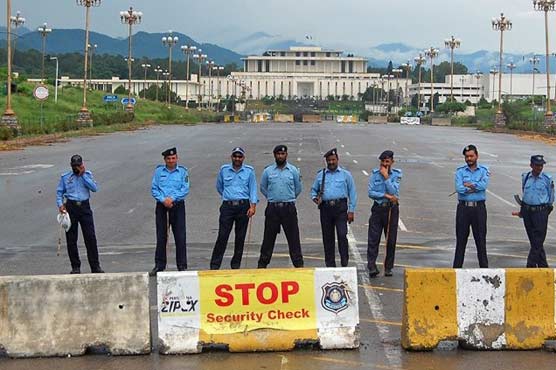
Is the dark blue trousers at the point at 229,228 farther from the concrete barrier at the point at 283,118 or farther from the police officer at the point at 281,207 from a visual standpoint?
the concrete barrier at the point at 283,118

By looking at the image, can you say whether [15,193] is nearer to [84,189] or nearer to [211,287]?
[84,189]

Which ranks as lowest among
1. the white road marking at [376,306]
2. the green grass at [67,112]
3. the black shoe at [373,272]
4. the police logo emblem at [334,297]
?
the white road marking at [376,306]

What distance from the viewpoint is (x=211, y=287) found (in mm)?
9539

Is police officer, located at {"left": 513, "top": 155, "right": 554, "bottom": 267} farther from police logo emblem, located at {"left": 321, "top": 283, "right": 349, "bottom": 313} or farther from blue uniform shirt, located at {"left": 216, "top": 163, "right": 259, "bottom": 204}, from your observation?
police logo emblem, located at {"left": 321, "top": 283, "right": 349, "bottom": 313}

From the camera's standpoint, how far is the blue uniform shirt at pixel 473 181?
13.2 meters

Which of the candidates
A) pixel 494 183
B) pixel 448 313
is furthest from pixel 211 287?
pixel 494 183

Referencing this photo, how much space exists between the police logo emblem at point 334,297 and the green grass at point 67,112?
159 ft

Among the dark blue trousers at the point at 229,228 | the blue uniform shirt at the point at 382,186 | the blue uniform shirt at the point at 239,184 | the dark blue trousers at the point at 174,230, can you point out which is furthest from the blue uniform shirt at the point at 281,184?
the dark blue trousers at the point at 174,230

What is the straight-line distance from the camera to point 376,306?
11211 mm

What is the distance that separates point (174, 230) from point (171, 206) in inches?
15.3

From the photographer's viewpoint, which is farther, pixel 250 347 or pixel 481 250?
pixel 481 250

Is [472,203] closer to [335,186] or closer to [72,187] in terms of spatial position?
[335,186]

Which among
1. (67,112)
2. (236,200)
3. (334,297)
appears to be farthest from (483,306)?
(67,112)

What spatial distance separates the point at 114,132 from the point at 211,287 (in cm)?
6210
